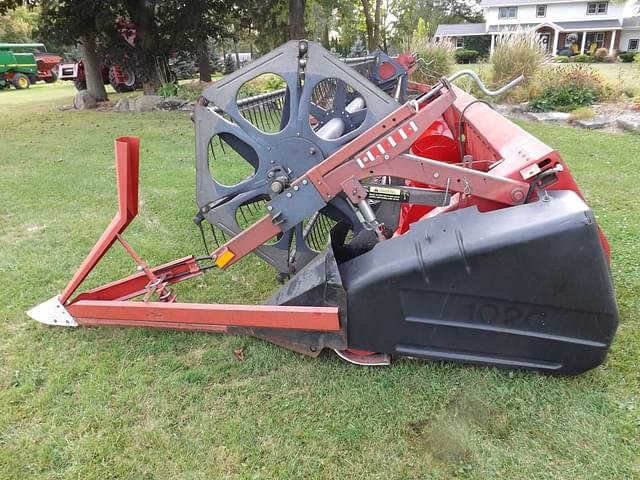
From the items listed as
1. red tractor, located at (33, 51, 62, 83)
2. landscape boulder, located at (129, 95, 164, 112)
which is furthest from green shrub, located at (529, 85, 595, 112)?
red tractor, located at (33, 51, 62, 83)

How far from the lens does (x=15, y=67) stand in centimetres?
2552

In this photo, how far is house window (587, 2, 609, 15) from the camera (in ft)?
152

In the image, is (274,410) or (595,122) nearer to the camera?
(274,410)

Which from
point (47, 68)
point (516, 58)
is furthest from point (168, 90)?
point (47, 68)

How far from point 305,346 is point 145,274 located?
3.66ft

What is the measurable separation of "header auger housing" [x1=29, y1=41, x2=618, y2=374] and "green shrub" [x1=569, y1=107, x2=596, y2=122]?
24.1ft

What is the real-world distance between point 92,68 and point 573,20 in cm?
4597

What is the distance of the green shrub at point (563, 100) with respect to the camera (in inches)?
414

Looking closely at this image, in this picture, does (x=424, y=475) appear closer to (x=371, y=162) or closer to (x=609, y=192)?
(x=371, y=162)

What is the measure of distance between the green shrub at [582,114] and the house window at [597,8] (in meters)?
45.5

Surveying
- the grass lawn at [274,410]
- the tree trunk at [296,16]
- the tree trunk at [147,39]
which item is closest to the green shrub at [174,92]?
the tree trunk at [147,39]

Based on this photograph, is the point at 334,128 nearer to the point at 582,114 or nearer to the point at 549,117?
the point at 582,114

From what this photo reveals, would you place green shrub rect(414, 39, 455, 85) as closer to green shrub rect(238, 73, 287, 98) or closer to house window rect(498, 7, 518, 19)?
green shrub rect(238, 73, 287, 98)

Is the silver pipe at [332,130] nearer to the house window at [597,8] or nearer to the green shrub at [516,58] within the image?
the green shrub at [516,58]
